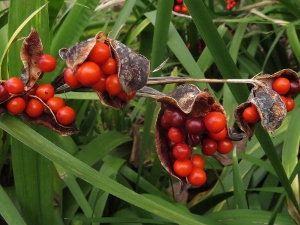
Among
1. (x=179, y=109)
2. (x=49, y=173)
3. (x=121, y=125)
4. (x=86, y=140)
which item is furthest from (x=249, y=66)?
(x=179, y=109)

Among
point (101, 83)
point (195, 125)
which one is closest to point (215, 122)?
point (195, 125)

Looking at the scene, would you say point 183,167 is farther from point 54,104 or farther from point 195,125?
point 54,104

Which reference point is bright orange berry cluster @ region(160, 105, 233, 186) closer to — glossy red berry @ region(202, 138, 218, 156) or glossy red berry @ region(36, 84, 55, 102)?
glossy red berry @ region(202, 138, 218, 156)

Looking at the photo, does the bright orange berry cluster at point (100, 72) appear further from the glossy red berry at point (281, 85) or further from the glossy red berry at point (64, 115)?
the glossy red berry at point (281, 85)

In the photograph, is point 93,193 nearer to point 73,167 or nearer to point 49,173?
point 49,173

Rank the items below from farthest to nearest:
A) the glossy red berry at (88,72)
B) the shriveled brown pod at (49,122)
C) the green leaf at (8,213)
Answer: the green leaf at (8,213)
the shriveled brown pod at (49,122)
the glossy red berry at (88,72)

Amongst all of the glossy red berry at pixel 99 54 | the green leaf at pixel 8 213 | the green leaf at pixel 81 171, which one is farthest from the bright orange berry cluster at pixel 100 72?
the green leaf at pixel 8 213
